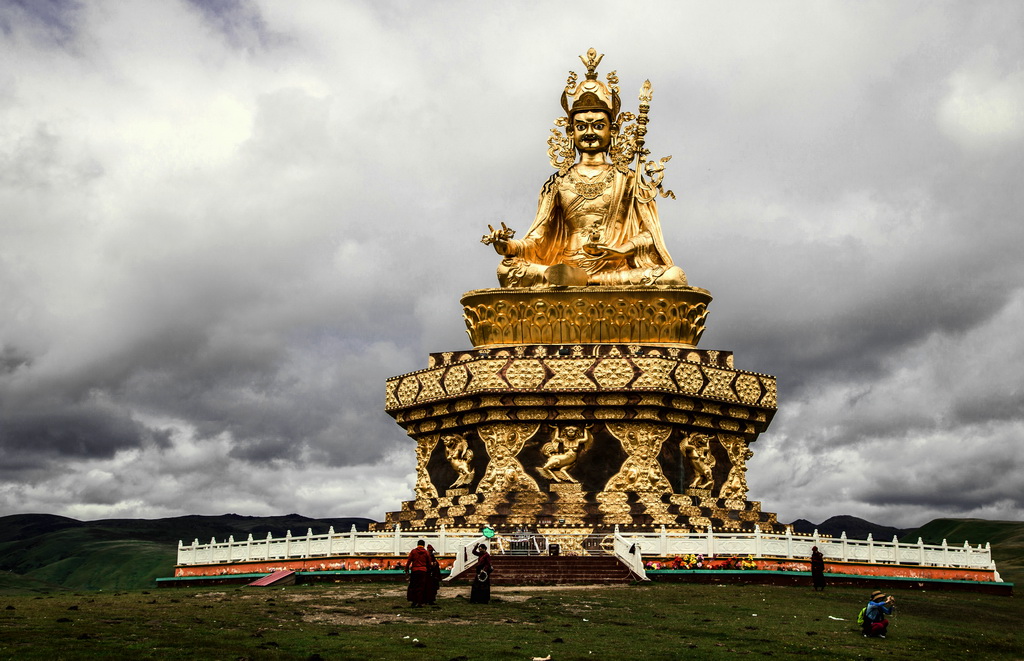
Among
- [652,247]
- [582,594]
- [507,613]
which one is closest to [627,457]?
[652,247]

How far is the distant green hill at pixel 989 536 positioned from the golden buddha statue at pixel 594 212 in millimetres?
16111

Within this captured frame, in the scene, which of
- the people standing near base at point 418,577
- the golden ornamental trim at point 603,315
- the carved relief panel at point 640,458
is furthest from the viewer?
the golden ornamental trim at point 603,315

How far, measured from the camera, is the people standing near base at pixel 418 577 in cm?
2178

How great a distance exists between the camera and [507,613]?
20.9m

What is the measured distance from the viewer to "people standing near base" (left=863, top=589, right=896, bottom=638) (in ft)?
65.9

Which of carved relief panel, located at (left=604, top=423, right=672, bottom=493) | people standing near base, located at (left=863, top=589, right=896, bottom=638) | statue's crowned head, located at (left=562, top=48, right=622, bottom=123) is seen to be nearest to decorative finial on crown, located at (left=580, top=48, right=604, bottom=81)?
statue's crowned head, located at (left=562, top=48, right=622, bottom=123)

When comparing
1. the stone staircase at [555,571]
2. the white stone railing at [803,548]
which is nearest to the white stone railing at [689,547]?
the white stone railing at [803,548]

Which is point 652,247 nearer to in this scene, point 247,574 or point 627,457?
point 627,457

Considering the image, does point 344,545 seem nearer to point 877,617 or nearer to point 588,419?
point 588,419

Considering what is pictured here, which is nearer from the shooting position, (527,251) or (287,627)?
(287,627)

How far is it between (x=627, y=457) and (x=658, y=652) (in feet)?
53.9

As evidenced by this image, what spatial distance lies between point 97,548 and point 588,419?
84.5ft

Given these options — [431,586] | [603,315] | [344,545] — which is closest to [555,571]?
[344,545]

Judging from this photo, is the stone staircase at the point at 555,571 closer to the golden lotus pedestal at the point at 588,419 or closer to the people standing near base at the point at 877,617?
the golden lotus pedestal at the point at 588,419
